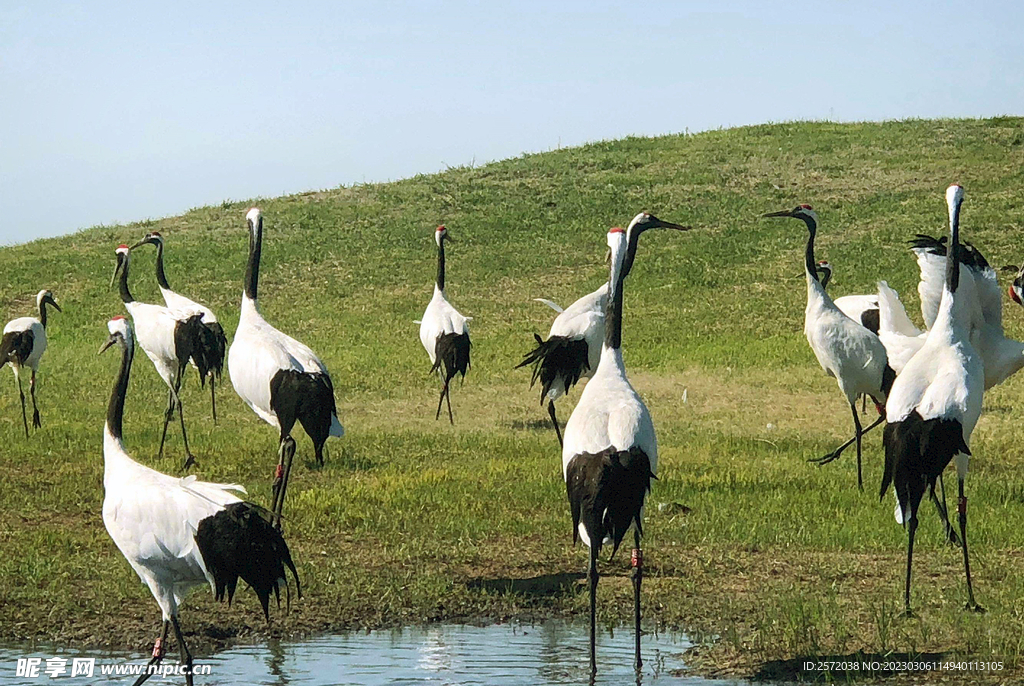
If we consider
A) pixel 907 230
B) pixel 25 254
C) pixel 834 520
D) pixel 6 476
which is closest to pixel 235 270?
pixel 25 254

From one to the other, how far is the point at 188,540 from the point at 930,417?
12.1 feet

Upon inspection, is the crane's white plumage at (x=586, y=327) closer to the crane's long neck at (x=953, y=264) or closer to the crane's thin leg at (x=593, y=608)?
the crane's long neck at (x=953, y=264)

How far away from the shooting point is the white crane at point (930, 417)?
22.7ft

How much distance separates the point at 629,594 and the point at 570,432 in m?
1.19

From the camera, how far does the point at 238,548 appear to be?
5.92 metres

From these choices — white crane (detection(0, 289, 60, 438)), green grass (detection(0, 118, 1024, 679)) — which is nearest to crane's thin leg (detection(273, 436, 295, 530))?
green grass (detection(0, 118, 1024, 679))

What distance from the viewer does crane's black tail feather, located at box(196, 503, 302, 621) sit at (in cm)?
593

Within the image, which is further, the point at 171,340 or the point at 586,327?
the point at 171,340

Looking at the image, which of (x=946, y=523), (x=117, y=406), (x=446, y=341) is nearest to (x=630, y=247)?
(x=946, y=523)

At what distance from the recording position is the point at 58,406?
47.9 feet

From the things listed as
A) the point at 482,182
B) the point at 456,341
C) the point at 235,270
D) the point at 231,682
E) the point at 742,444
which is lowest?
the point at 231,682

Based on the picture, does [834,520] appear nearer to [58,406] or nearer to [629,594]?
[629,594]

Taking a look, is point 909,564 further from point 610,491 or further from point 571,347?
point 571,347

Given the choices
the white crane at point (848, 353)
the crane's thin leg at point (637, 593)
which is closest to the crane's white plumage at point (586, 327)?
the white crane at point (848, 353)
